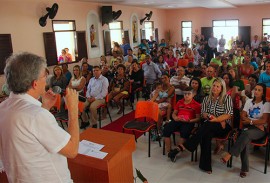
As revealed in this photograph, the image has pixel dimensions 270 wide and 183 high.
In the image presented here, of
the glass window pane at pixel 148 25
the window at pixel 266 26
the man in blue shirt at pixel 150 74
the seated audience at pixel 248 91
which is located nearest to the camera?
the seated audience at pixel 248 91

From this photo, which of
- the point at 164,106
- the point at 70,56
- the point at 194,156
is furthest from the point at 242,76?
the point at 70,56

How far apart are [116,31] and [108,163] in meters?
9.59

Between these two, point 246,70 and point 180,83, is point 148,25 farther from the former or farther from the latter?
point 180,83

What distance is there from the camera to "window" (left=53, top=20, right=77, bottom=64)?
25.9 feet

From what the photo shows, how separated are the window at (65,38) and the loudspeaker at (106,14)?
1.36 metres

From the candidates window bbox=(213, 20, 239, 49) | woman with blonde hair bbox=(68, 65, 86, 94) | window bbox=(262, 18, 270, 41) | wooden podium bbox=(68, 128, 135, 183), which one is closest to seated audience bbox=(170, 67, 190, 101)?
woman with blonde hair bbox=(68, 65, 86, 94)

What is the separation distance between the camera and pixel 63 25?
808 centimetres

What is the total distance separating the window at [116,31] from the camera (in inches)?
410

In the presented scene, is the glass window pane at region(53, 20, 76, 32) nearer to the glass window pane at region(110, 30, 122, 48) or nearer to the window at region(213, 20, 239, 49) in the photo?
the glass window pane at region(110, 30, 122, 48)

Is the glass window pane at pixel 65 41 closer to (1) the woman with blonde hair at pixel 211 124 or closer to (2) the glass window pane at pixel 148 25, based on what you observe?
(2) the glass window pane at pixel 148 25

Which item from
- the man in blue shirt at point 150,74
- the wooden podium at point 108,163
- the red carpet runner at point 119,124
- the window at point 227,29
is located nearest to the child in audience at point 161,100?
the red carpet runner at point 119,124

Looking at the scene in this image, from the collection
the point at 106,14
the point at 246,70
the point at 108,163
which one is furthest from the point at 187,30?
the point at 108,163

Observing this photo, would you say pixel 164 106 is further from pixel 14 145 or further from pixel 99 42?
pixel 99 42

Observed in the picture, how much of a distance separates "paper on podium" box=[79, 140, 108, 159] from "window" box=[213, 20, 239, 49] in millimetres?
14224
